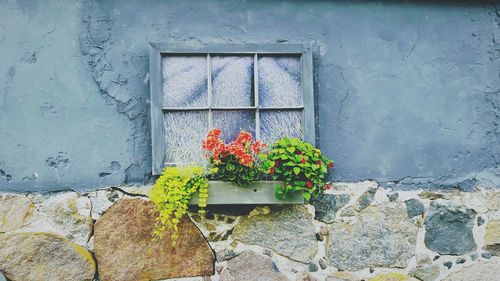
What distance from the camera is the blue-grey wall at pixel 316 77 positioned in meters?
3.47

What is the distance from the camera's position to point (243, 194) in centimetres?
340

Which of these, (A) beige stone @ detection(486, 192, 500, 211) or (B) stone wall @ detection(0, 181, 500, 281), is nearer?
(B) stone wall @ detection(0, 181, 500, 281)

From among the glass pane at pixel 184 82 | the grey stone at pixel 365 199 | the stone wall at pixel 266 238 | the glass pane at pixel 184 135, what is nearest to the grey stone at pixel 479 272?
the stone wall at pixel 266 238

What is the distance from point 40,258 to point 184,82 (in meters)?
1.37

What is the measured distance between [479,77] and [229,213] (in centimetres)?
193

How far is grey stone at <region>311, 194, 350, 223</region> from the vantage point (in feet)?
11.8

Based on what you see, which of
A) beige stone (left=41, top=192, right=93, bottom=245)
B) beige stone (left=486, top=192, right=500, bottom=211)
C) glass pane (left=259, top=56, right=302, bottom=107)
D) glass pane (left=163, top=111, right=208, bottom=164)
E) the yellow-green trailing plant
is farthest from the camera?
beige stone (left=486, top=192, right=500, bottom=211)

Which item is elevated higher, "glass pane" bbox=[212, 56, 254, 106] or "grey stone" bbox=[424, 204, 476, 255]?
"glass pane" bbox=[212, 56, 254, 106]

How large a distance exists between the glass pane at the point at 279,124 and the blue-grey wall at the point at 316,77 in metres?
0.18

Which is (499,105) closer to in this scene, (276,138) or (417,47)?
(417,47)

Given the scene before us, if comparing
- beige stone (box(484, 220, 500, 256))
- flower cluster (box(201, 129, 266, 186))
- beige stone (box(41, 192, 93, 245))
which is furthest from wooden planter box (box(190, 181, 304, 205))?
beige stone (box(484, 220, 500, 256))

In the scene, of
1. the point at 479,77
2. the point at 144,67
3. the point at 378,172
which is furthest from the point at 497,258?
the point at 144,67

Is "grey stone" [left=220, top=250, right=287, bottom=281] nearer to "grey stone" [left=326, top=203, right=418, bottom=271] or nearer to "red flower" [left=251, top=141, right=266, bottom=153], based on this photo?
"grey stone" [left=326, top=203, right=418, bottom=271]

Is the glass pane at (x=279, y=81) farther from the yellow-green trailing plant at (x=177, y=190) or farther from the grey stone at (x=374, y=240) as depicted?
the grey stone at (x=374, y=240)
